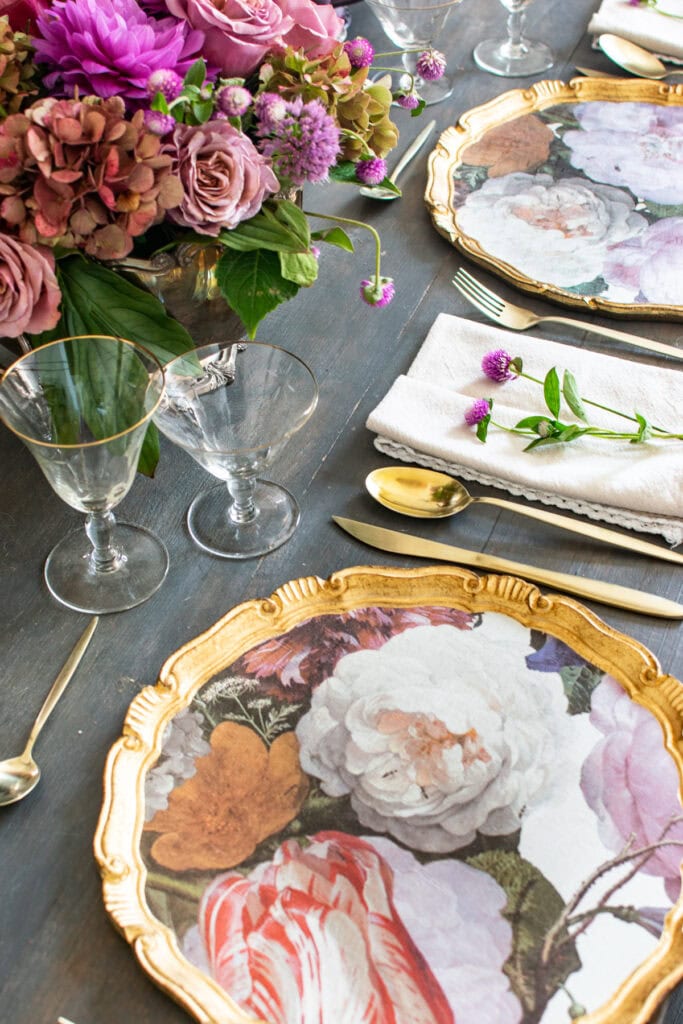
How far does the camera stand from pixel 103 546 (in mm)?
787

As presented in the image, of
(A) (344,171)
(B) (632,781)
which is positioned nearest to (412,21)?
(A) (344,171)

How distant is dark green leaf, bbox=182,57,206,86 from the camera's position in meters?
0.68

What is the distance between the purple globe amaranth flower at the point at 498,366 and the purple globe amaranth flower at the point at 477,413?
48 mm

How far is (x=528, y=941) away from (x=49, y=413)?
1.50 feet

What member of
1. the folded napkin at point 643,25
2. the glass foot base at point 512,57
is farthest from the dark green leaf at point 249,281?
the folded napkin at point 643,25

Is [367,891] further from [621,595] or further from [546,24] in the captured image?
[546,24]

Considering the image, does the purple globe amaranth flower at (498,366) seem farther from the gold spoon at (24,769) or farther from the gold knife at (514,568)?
the gold spoon at (24,769)

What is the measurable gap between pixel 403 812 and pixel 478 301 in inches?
20.6

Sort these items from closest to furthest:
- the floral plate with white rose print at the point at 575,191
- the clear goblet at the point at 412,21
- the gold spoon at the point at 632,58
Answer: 1. the floral plate with white rose print at the point at 575,191
2. the clear goblet at the point at 412,21
3. the gold spoon at the point at 632,58

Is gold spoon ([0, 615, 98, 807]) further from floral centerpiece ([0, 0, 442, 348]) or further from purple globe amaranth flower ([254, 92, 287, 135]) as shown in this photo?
purple globe amaranth flower ([254, 92, 287, 135])

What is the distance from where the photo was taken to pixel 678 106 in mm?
1245

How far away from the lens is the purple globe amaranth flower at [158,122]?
0.64m

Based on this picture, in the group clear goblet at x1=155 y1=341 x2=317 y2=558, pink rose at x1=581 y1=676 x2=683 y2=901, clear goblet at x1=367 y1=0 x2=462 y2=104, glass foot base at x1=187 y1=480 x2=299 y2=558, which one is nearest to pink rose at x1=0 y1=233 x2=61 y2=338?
clear goblet at x1=155 y1=341 x2=317 y2=558

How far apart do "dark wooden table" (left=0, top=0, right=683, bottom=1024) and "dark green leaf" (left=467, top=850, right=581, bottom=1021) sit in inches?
7.4
